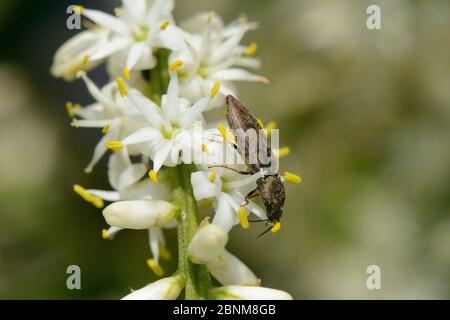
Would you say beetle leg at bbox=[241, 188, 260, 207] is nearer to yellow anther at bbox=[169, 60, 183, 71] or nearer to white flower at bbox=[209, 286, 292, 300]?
white flower at bbox=[209, 286, 292, 300]

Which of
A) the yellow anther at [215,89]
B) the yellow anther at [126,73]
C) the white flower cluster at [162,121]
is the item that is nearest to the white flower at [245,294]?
the white flower cluster at [162,121]

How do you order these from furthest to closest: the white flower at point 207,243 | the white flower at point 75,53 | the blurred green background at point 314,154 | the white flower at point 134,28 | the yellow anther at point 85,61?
the blurred green background at point 314,154, the white flower at point 75,53, the yellow anther at point 85,61, the white flower at point 134,28, the white flower at point 207,243

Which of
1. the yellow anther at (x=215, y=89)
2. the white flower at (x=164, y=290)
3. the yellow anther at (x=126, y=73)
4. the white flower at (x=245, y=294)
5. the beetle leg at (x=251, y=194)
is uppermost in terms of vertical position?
the yellow anther at (x=126, y=73)

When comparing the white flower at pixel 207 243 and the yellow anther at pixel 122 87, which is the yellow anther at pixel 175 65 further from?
the white flower at pixel 207 243

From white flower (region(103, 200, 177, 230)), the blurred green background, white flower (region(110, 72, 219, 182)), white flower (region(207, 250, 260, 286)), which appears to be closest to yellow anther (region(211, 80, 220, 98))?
white flower (region(110, 72, 219, 182))

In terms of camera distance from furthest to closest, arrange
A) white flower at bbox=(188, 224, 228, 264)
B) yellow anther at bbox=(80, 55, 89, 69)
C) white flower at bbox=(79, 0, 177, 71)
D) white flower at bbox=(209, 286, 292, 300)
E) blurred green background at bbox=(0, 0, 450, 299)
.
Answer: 1. blurred green background at bbox=(0, 0, 450, 299)
2. yellow anther at bbox=(80, 55, 89, 69)
3. white flower at bbox=(79, 0, 177, 71)
4. white flower at bbox=(209, 286, 292, 300)
5. white flower at bbox=(188, 224, 228, 264)

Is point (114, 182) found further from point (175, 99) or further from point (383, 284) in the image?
Result: point (383, 284)

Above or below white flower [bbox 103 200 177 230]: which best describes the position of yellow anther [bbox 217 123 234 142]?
above
